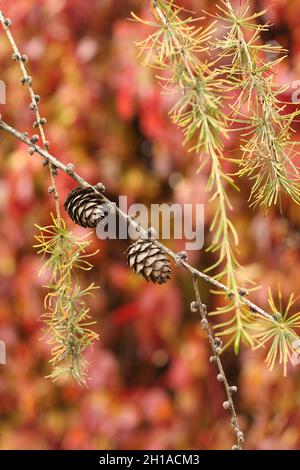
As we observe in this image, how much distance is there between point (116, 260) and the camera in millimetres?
1534

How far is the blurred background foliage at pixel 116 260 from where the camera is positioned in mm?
1341

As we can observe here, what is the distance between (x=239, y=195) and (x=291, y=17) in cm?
34

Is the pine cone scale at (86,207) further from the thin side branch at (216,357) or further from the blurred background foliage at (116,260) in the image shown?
the blurred background foliage at (116,260)

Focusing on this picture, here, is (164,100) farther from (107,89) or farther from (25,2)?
(25,2)

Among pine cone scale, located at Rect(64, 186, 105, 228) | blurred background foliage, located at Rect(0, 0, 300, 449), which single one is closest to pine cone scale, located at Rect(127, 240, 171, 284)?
pine cone scale, located at Rect(64, 186, 105, 228)

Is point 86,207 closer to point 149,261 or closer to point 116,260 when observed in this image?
point 149,261

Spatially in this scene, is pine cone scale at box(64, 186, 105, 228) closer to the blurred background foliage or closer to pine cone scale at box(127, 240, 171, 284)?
pine cone scale at box(127, 240, 171, 284)

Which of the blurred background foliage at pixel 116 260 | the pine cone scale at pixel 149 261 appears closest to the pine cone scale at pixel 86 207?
the pine cone scale at pixel 149 261

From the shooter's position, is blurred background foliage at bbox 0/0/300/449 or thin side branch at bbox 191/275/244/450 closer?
thin side branch at bbox 191/275/244/450

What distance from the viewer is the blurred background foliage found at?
4.40 feet

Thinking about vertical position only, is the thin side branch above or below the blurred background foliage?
below

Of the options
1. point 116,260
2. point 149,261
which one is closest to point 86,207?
point 149,261

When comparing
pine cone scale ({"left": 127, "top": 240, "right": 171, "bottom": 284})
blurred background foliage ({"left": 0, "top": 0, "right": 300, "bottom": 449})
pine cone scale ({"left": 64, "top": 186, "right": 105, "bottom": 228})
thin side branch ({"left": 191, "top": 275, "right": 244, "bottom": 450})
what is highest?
blurred background foliage ({"left": 0, "top": 0, "right": 300, "bottom": 449})

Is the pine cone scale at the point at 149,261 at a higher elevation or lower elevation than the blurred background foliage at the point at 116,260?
lower
